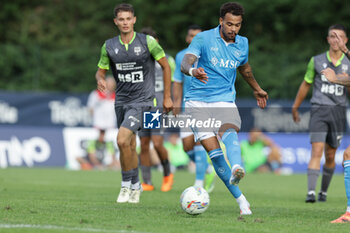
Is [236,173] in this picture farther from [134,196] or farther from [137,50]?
[137,50]

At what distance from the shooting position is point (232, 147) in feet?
25.5

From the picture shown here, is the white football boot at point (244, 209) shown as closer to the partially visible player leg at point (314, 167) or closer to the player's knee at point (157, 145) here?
the partially visible player leg at point (314, 167)

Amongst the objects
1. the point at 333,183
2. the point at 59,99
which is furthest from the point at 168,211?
the point at 59,99

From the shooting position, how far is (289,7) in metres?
27.7

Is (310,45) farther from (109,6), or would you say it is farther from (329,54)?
(329,54)

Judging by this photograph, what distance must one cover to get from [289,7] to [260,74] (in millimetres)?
5425

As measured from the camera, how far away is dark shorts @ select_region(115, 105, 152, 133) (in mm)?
9148

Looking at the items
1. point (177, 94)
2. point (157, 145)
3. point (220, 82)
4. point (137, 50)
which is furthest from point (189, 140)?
point (220, 82)

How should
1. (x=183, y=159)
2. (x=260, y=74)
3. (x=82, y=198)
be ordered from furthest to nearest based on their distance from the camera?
(x=260, y=74), (x=183, y=159), (x=82, y=198)

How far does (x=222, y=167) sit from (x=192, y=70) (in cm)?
119

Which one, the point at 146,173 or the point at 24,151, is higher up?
the point at 146,173

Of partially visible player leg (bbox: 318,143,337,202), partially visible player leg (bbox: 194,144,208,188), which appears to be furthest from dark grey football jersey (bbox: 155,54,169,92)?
partially visible player leg (bbox: 318,143,337,202)

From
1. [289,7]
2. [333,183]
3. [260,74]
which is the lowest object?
[333,183]

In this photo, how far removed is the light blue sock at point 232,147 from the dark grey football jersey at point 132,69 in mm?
1888
